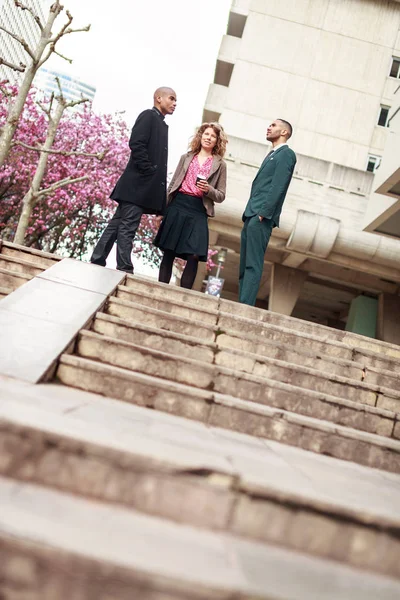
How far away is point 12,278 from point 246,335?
2.30m

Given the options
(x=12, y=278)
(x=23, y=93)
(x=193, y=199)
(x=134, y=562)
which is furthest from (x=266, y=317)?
(x=23, y=93)

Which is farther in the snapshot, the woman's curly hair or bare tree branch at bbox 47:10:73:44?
bare tree branch at bbox 47:10:73:44

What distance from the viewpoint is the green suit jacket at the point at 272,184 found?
18.9ft

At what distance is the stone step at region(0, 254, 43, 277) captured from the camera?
5441mm

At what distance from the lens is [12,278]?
500 centimetres

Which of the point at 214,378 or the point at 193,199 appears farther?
the point at 193,199

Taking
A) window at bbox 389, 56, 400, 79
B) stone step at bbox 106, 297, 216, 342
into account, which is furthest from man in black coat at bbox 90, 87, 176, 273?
window at bbox 389, 56, 400, 79

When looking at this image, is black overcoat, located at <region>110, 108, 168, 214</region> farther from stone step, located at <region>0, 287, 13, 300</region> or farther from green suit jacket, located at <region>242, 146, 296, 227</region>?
stone step, located at <region>0, 287, 13, 300</region>

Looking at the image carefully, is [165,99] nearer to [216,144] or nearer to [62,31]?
[216,144]

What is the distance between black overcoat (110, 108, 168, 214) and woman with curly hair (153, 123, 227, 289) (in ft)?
0.79

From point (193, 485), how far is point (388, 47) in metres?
28.6

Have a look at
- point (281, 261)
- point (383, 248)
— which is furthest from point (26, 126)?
point (383, 248)

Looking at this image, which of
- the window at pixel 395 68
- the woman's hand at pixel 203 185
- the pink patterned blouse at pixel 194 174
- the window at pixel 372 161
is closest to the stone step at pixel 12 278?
the woman's hand at pixel 203 185

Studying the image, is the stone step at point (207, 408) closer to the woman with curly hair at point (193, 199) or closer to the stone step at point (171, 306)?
the stone step at point (171, 306)
